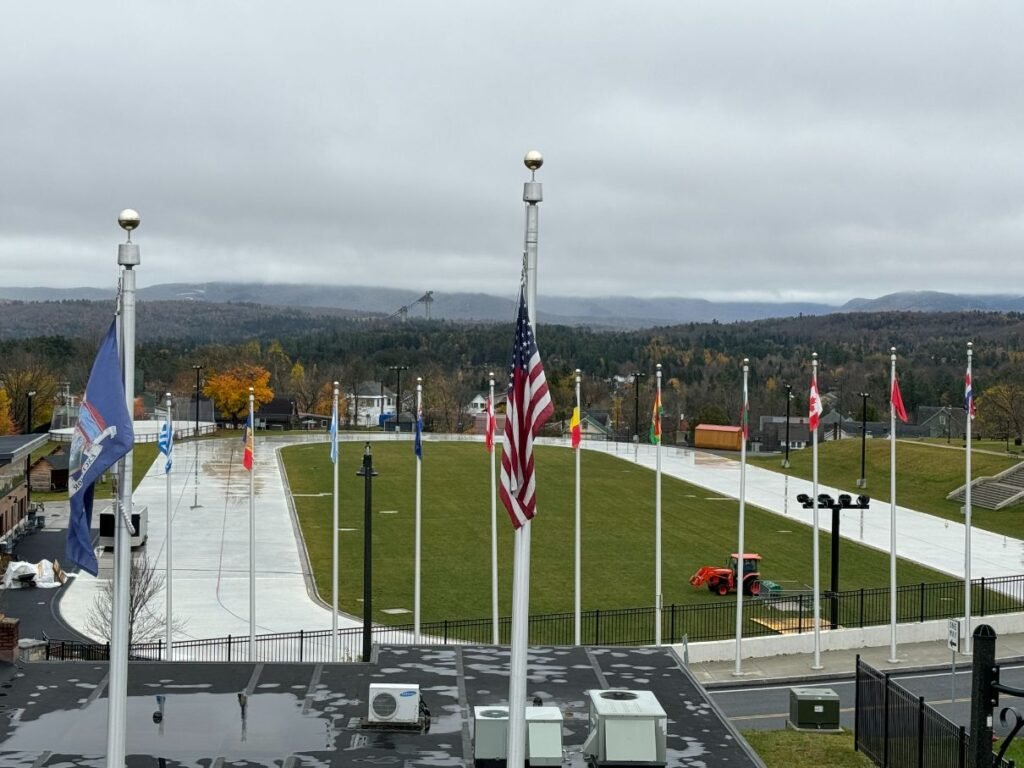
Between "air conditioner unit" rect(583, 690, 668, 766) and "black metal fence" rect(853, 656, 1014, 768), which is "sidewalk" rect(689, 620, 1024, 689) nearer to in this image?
"black metal fence" rect(853, 656, 1014, 768)

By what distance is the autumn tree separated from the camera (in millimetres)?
129375

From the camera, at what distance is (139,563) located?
43875 millimetres

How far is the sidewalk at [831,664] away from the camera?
3438cm

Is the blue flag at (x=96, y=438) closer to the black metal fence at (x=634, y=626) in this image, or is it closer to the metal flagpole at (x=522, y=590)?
the metal flagpole at (x=522, y=590)

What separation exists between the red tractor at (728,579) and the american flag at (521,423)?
111ft

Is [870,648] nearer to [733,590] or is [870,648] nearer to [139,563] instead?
[733,590]

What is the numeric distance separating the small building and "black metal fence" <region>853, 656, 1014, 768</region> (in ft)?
279

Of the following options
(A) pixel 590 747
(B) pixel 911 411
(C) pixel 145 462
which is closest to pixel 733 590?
(A) pixel 590 747

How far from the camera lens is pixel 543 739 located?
61.2ft

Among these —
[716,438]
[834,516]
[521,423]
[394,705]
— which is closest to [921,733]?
[394,705]

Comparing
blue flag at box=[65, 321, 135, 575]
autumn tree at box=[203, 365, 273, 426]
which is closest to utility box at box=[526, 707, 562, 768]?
blue flag at box=[65, 321, 135, 575]

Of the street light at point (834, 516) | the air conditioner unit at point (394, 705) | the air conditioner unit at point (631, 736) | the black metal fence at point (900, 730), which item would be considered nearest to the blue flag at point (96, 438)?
the air conditioner unit at point (394, 705)

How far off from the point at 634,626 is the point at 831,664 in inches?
271

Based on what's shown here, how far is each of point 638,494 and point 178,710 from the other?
2206 inches
